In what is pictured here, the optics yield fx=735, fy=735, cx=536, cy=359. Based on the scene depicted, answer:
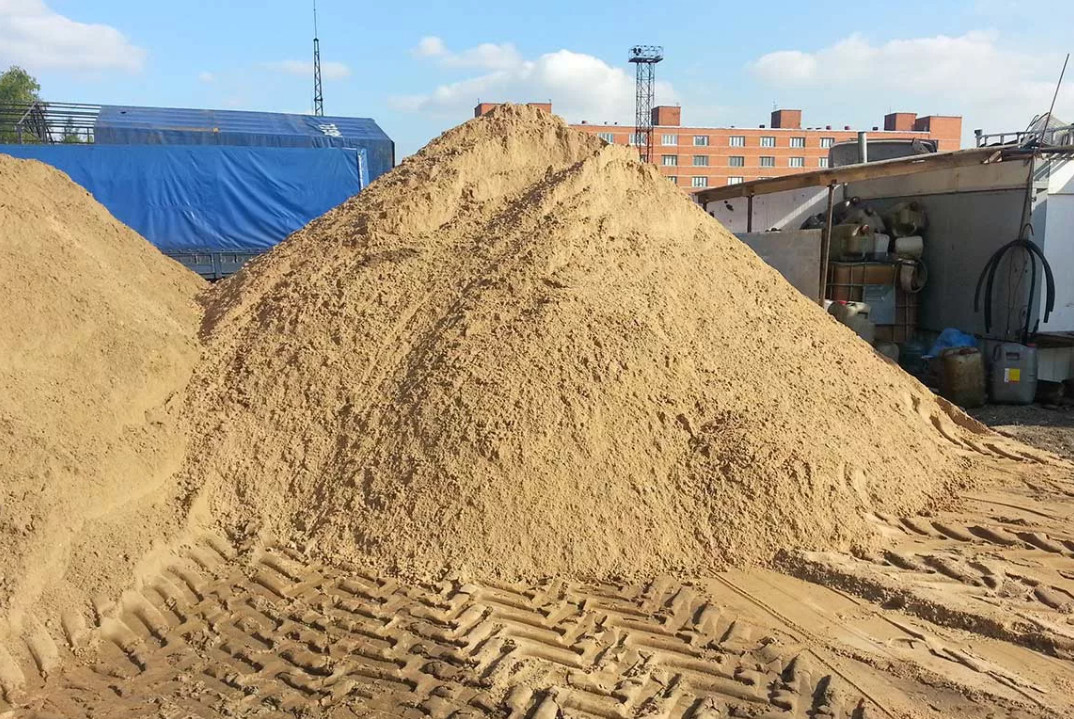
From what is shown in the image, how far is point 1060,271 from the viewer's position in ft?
30.4

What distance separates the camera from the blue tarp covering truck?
1128 cm

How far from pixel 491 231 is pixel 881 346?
22.9 ft

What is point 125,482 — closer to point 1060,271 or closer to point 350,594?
point 350,594

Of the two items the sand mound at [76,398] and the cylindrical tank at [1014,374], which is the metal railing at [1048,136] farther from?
the sand mound at [76,398]

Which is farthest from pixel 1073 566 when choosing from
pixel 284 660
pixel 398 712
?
pixel 284 660

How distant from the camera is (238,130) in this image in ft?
45.3

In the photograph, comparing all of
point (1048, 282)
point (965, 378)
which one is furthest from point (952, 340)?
point (1048, 282)

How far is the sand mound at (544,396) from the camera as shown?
4.56 metres

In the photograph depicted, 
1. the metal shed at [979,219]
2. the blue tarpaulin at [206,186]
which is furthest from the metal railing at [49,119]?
the metal shed at [979,219]

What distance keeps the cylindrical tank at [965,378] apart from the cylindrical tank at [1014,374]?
0.89ft

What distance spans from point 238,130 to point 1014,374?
13.2 metres

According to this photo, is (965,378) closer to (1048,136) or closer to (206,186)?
(1048,136)

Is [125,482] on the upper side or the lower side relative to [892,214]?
lower

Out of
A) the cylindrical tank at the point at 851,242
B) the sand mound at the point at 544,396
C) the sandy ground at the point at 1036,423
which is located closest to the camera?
the sand mound at the point at 544,396
